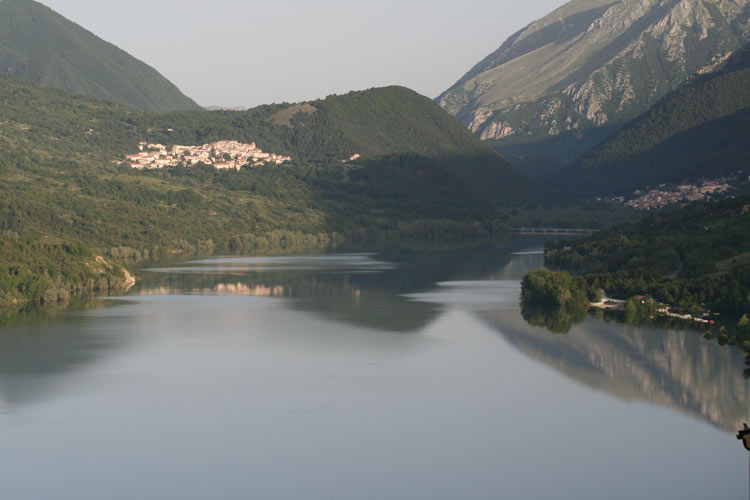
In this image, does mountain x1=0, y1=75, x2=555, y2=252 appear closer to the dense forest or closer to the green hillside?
the green hillside

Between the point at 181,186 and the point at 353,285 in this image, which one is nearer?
the point at 353,285

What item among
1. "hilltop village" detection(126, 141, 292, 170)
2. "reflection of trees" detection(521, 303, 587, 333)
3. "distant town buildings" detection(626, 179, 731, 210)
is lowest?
"reflection of trees" detection(521, 303, 587, 333)

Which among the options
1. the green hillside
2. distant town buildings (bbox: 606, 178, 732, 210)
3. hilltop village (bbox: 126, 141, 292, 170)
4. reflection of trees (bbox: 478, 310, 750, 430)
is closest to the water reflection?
reflection of trees (bbox: 478, 310, 750, 430)

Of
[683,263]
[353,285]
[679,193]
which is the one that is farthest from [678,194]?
[683,263]

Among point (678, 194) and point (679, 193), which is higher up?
point (679, 193)

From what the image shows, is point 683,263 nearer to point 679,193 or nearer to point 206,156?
point 679,193

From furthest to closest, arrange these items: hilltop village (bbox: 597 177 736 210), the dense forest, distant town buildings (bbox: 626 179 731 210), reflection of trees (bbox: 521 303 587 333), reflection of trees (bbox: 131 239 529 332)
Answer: distant town buildings (bbox: 626 179 731 210), hilltop village (bbox: 597 177 736 210), reflection of trees (bbox: 131 239 529 332), the dense forest, reflection of trees (bbox: 521 303 587 333)

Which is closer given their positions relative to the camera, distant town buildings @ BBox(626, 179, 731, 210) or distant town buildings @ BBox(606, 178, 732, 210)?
distant town buildings @ BBox(606, 178, 732, 210)
